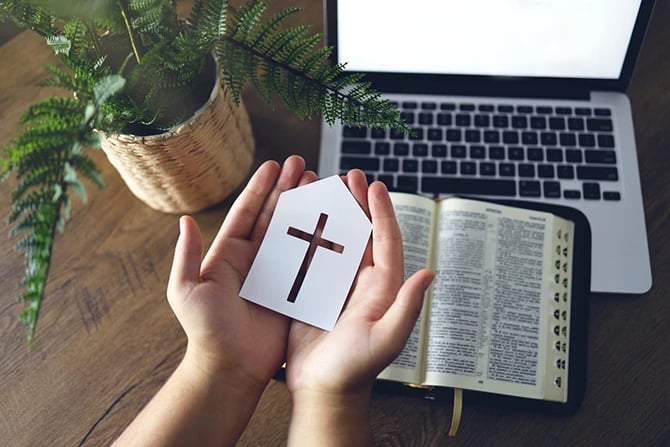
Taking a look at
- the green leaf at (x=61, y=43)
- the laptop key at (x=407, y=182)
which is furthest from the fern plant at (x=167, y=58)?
the laptop key at (x=407, y=182)

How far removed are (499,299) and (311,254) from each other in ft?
0.73

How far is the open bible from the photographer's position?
2.15 feet

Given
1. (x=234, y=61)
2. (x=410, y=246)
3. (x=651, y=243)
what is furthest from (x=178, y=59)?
(x=651, y=243)

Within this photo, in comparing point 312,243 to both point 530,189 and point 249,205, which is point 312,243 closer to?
point 249,205

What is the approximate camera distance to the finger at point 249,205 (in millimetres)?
669

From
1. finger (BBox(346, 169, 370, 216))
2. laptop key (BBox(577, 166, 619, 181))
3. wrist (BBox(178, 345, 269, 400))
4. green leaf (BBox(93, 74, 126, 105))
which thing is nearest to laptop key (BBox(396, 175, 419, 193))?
finger (BBox(346, 169, 370, 216))

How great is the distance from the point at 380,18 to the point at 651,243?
0.44 metres

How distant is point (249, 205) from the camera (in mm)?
680

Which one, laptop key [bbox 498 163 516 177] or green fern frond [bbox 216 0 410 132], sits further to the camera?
laptop key [bbox 498 163 516 177]

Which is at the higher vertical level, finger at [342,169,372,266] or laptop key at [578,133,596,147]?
laptop key at [578,133,596,147]

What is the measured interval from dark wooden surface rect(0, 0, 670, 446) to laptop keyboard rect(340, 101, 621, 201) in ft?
0.22

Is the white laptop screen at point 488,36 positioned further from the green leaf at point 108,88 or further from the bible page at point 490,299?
the green leaf at point 108,88

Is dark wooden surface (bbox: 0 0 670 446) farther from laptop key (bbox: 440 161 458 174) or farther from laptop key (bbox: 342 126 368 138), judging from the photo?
laptop key (bbox: 440 161 458 174)

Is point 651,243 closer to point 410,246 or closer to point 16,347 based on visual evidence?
point 410,246
